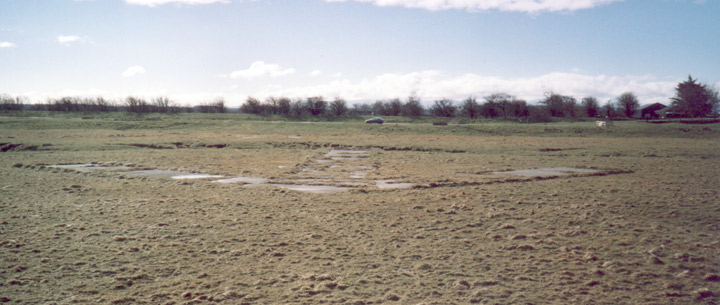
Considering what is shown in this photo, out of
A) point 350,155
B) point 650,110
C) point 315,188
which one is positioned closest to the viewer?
point 315,188

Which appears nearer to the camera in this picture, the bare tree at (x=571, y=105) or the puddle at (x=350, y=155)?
the puddle at (x=350, y=155)

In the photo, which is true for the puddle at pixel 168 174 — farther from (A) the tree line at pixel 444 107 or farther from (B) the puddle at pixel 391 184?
(A) the tree line at pixel 444 107

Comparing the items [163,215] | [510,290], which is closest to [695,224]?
[510,290]

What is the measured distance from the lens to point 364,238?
5.55 meters

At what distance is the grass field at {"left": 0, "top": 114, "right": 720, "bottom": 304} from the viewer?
12.8 ft

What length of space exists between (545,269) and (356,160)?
10.5 meters

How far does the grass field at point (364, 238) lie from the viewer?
153 inches

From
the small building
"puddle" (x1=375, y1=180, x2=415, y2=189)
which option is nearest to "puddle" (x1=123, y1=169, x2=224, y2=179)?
"puddle" (x1=375, y1=180, x2=415, y2=189)

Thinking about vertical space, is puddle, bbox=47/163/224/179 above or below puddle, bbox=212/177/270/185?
above

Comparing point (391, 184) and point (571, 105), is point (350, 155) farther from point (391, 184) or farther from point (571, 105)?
point (571, 105)

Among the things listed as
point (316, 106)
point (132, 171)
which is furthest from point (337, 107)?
point (132, 171)

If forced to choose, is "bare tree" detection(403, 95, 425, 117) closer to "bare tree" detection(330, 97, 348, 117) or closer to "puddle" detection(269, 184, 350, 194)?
"bare tree" detection(330, 97, 348, 117)

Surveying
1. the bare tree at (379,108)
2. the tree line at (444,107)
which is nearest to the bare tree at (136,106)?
the tree line at (444,107)

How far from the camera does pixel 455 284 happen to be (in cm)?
404
